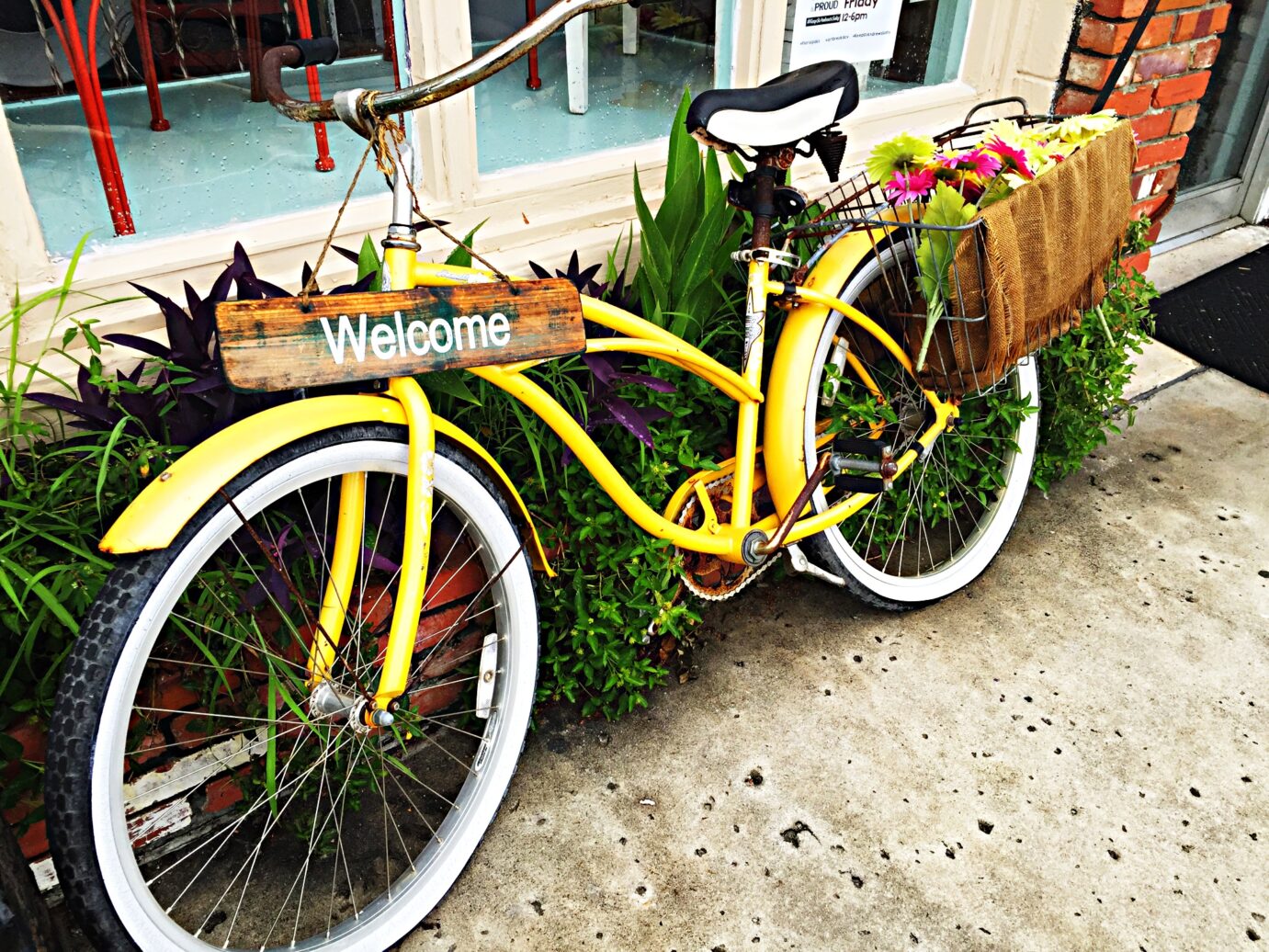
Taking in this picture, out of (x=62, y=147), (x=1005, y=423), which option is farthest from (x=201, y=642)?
(x=1005, y=423)

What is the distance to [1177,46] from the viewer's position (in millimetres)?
3158

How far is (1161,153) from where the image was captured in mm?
3391

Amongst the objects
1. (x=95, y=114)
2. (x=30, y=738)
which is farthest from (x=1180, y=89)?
(x=30, y=738)

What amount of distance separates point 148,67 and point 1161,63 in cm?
305

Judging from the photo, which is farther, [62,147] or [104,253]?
[62,147]

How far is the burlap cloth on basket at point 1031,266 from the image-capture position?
1928 millimetres

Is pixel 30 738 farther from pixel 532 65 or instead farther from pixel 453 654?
pixel 532 65

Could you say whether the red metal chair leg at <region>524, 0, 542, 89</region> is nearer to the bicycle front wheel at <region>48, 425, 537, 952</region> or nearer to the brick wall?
the bicycle front wheel at <region>48, 425, 537, 952</region>

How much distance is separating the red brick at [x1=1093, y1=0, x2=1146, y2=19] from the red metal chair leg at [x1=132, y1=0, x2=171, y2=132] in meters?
2.67

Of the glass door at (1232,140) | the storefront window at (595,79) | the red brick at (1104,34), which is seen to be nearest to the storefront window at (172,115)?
the storefront window at (595,79)

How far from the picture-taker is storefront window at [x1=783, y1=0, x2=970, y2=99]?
2629 millimetres

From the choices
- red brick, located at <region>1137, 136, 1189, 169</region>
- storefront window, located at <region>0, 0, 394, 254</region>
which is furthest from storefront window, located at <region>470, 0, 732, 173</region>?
red brick, located at <region>1137, 136, 1189, 169</region>

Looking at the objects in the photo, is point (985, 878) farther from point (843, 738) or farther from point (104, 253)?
point (104, 253)

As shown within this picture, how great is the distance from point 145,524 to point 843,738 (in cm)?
149
